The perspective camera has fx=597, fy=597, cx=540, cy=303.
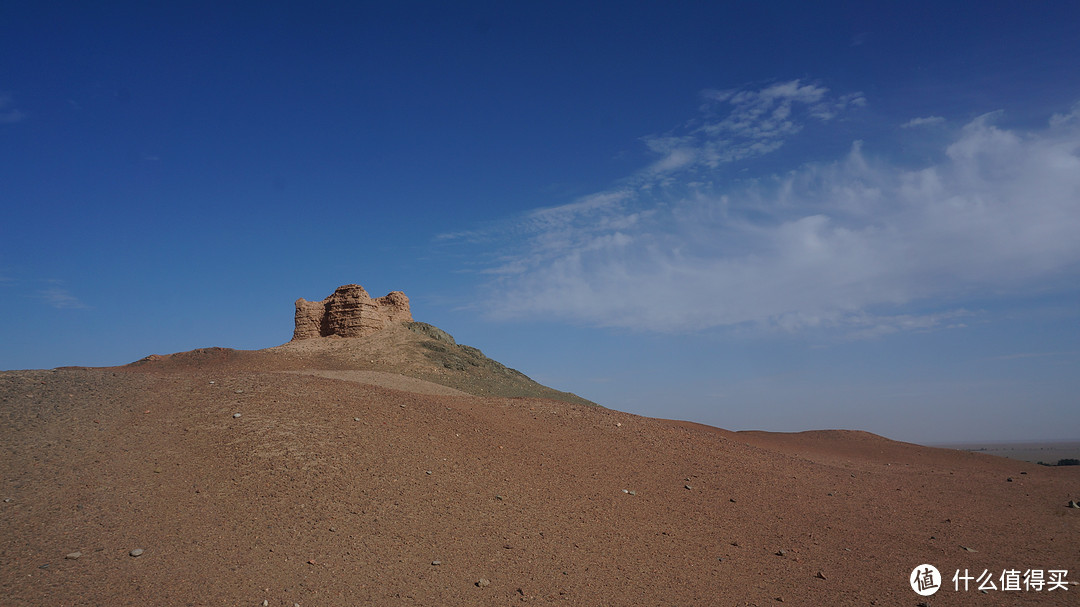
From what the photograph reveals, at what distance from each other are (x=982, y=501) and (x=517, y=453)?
1049cm

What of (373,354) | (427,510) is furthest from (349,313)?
(427,510)

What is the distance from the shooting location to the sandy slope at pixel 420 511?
727 centimetres

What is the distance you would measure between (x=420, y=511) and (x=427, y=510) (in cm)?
12

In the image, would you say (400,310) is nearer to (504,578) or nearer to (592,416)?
(592,416)

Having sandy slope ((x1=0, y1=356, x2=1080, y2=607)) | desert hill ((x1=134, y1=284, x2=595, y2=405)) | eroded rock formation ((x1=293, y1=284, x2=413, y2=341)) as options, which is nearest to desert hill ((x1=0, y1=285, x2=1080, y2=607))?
sandy slope ((x1=0, y1=356, x2=1080, y2=607))

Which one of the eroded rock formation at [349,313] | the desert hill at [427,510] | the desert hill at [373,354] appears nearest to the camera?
the desert hill at [427,510]

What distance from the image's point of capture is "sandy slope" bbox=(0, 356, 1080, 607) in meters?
7.27

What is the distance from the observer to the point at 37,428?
10.5 meters

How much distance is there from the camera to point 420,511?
932cm

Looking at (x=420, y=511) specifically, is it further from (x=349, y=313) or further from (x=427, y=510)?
(x=349, y=313)

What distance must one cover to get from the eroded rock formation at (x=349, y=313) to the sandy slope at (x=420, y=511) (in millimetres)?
17226

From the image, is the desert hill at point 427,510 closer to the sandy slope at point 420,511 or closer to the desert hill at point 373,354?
the sandy slope at point 420,511

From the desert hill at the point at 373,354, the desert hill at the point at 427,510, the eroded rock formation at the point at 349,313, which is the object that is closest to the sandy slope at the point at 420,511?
the desert hill at the point at 427,510

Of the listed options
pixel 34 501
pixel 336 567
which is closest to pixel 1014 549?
pixel 336 567
